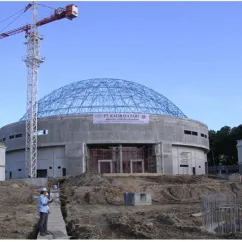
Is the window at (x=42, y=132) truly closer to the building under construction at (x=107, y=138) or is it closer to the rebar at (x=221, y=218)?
the building under construction at (x=107, y=138)

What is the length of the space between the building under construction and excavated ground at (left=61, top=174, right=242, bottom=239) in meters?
10.3

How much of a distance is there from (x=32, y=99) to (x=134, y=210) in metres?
36.2

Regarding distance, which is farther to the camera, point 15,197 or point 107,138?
point 107,138

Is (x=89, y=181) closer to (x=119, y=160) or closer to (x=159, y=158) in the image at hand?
(x=119, y=160)

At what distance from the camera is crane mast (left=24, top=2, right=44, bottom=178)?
5381 centimetres

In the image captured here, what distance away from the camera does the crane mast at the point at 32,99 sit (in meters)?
53.8

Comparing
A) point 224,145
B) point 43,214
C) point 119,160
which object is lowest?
point 43,214

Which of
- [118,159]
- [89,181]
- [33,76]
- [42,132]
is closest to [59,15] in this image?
[33,76]

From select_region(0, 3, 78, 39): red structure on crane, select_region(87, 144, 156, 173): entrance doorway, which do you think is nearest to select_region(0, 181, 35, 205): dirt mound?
select_region(87, 144, 156, 173): entrance doorway

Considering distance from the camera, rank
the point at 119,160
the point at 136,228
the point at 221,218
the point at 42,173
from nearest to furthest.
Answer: the point at 136,228, the point at 221,218, the point at 119,160, the point at 42,173

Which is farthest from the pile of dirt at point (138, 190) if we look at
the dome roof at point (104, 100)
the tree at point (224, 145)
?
the tree at point (224, 145)

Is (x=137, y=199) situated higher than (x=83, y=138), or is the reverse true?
(x=83, y=138)

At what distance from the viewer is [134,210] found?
22156 mm

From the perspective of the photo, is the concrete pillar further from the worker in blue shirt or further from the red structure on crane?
the worker in blue shirt
